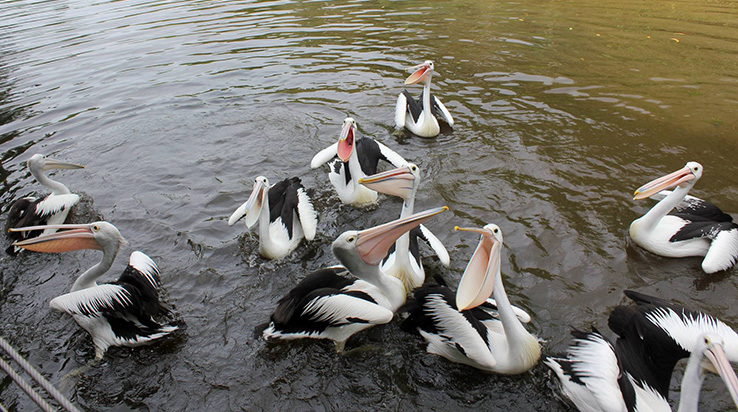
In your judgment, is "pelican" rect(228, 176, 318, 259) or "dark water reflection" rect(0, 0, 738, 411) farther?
"pelican" rect(228, 176, 318, 259)

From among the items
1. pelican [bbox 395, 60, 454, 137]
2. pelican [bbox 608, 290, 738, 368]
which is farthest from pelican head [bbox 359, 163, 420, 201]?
pelican [bbox 395, 60, 454, 137]

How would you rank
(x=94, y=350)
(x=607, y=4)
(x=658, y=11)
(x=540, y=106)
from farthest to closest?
(x=607, y=4)
(x=658, y=11)
(x=540, y=106)
(x=94, y=350)

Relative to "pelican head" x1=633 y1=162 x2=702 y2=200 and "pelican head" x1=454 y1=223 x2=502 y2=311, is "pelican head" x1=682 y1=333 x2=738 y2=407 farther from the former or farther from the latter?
"pelican head" x1=633 y1=162 x2=702 y2=200

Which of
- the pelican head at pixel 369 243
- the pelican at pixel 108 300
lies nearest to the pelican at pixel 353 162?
the pelican head at pixel 369 243

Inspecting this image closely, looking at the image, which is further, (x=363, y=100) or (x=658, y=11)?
(x=658, y=11)

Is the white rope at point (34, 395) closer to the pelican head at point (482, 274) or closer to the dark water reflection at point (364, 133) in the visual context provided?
the dark water reflection at point (364, 133)

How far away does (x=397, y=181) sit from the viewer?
3701 millimetres

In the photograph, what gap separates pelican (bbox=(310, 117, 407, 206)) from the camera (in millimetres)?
4648

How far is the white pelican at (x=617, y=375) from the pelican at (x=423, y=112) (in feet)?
12.0

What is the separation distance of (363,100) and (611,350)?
5332mm

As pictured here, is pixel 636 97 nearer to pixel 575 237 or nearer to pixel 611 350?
pixel 575 237

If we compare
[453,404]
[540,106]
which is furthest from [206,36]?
[453,404]

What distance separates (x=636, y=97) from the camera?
22.2ft

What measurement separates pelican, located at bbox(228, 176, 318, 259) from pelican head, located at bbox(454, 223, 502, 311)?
183 cm
